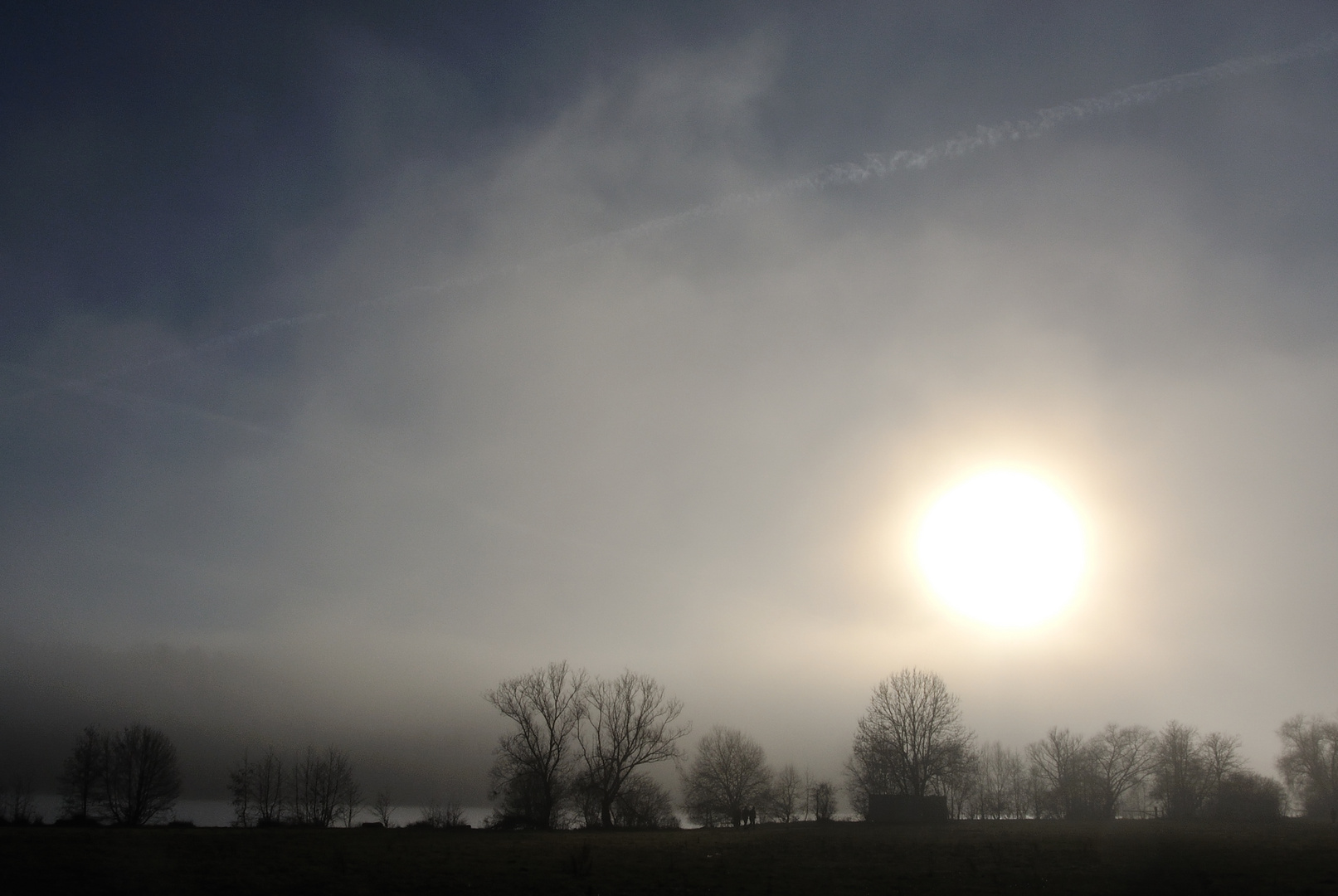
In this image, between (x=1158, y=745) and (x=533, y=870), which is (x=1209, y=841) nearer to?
(x=533, y=870)

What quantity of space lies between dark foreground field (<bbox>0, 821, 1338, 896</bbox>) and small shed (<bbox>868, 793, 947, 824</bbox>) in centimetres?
3963

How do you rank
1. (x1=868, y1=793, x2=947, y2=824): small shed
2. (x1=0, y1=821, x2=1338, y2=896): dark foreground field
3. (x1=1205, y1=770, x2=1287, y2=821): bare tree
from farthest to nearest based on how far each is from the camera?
(x1=1205, y1=770, x2=1287, y2=821): bare tree, (x1=868, y1=793, x2=947, y2=824): small shed, (x1=0, y1=821, x2=1338, y2=896): dark foreground field

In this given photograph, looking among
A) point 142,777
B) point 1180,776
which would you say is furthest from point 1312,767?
point 142,777

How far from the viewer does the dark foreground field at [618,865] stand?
24844 millimetres

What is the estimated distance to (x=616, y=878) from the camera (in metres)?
28.4

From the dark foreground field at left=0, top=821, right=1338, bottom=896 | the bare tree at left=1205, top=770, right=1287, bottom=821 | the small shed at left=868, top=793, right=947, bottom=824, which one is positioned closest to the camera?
the dark foreground field at left=0, top=821, right=1338, bottom=896

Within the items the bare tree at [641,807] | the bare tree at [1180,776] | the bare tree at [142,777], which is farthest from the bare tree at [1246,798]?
the bare tree at [142,777]

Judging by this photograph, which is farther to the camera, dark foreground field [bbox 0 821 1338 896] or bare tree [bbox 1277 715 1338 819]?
bare tree [bbox 1277 715 1338 819]

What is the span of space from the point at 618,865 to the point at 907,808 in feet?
182

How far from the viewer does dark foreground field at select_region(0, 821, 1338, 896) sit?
24844 millimetres

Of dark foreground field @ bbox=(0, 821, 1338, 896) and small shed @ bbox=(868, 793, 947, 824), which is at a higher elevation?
dark foreground field @ bbox=(0, 821, 1338, 896)

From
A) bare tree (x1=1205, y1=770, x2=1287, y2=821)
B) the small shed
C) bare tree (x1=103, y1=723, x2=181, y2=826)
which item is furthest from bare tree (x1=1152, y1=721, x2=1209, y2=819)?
bare tree (x1=103, y1=723, x2=181, y2=826)

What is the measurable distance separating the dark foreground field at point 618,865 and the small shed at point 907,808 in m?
39.6

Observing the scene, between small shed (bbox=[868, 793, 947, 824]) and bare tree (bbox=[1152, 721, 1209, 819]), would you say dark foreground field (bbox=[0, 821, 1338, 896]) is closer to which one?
small shed (bbox=[868, 793, 947, 824])
